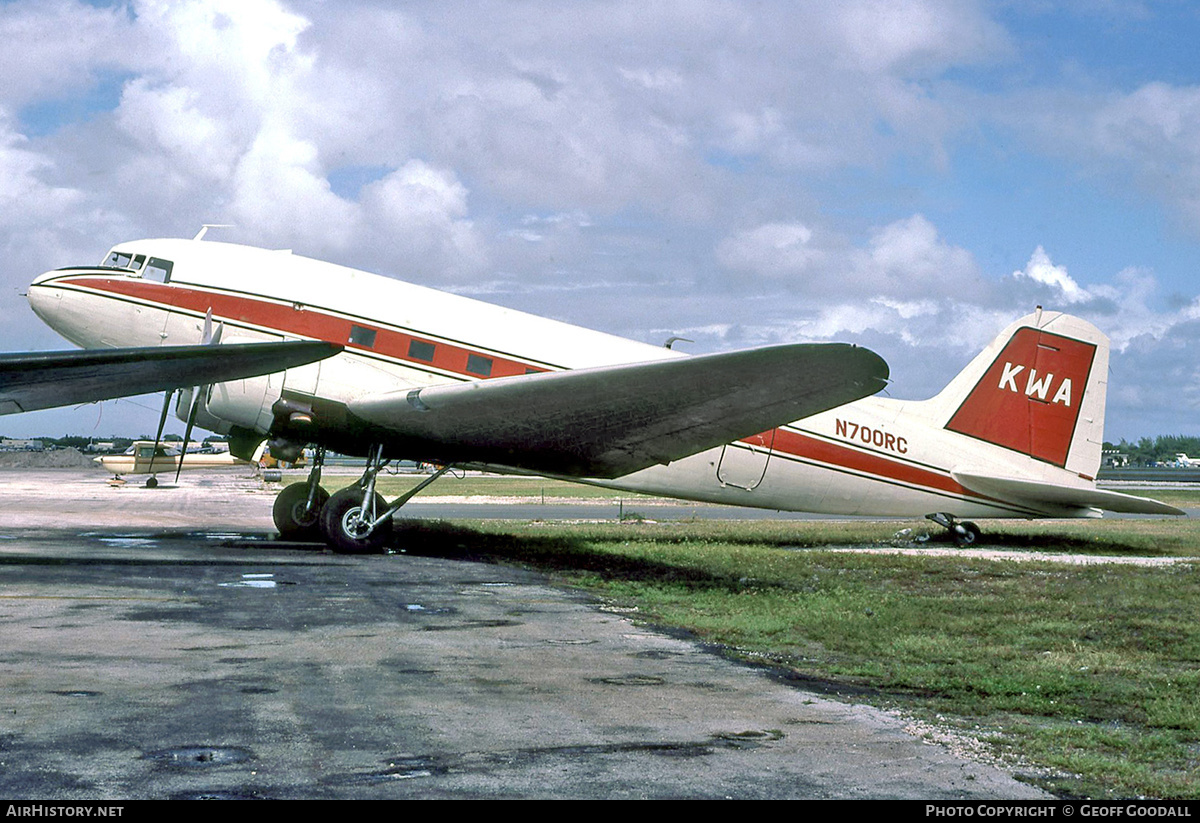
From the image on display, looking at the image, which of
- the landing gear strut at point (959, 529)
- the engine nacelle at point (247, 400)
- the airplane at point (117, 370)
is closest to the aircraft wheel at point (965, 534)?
the landing gear strut at point (959, 529)

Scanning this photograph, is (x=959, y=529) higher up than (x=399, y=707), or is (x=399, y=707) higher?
(x=959, y=529)

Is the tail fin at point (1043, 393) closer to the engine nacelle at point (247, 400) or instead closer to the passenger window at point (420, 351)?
the passenger window at point (420, 351)

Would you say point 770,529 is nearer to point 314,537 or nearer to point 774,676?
→ point 314,537

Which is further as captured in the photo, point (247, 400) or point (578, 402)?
point (247, 400)

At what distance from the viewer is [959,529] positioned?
21.0 m

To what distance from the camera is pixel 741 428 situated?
51.3 feet

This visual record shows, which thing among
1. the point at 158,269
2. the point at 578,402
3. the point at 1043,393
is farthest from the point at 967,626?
the point at 158,269

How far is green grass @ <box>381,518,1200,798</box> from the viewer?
6402mm

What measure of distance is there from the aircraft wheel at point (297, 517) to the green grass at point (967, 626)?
1662mm

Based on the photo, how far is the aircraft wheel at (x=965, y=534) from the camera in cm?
2089

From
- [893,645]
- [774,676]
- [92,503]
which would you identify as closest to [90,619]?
[774,676]

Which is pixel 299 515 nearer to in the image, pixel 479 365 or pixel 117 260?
pixel 479 365

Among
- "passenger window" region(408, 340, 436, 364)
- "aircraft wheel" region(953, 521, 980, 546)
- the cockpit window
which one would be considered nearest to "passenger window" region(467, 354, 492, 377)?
"passenger window" region(408, 340, 436, 364)

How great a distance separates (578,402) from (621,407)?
62cm
